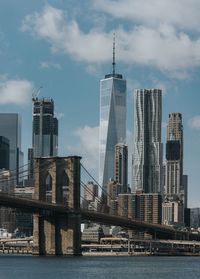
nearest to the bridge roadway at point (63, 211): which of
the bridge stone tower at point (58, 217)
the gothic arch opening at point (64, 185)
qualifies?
the bridge stone tower at point (58, 217)

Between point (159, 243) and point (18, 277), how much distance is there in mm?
98572

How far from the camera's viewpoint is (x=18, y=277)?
76000 mm

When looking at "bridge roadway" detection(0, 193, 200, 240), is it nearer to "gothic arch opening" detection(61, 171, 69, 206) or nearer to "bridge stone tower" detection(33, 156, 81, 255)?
"bridge stone tower" detection(33, 156, 81, 255)

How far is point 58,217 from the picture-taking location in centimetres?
11938

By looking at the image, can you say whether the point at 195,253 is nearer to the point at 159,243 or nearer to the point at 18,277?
the point at 159,243

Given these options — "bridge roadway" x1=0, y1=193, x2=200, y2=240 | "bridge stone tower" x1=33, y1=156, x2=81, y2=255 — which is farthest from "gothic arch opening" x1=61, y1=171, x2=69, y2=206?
"bridge roadway" x1=0, y1=193, x2=200, y2=240

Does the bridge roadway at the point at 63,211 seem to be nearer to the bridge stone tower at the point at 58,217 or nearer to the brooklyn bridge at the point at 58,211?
the brooklyn bridge at the point at 58,211

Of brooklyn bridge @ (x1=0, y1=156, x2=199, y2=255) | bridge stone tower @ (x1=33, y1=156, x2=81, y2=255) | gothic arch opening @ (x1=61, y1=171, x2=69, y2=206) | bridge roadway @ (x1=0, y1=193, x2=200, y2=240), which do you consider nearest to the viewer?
bridge roadway @ (x1=0, y1=193, x2=200, y2=240)

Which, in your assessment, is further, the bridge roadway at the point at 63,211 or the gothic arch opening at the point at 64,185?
the gothic arch opening at the point at 64,185

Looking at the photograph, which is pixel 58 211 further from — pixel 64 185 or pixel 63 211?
pixel 64 185

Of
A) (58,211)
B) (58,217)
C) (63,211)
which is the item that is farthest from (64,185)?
(58,211)

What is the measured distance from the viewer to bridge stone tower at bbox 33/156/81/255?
119 metres

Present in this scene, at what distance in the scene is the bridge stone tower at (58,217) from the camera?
389 ft

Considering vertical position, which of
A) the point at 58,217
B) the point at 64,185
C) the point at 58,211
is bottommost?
the point at 58,217
